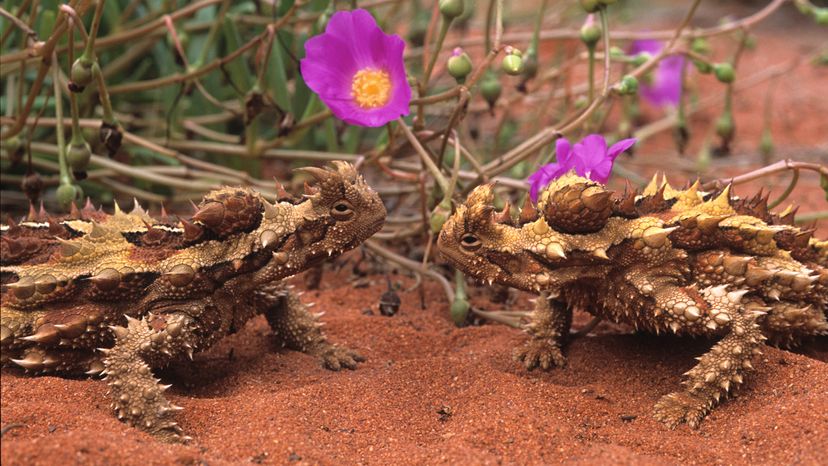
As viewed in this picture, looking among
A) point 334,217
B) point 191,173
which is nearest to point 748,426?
point 334,217

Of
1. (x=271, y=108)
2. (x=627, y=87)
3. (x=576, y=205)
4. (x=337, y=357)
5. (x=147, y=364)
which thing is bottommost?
(x=337, y=357)

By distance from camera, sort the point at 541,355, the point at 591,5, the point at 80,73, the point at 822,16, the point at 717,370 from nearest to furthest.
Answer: the point at 717,370
the point at 80,73
the point at 541,355
the point at 591,5
the point at 822,16

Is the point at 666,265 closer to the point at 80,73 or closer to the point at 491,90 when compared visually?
the point at 491,90

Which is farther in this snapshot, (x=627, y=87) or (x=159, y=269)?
(x=627, y=87)

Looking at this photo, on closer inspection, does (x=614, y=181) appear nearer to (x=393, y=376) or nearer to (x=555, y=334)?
(x=555, y=334)

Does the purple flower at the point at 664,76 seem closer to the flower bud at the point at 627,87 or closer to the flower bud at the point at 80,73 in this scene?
the flower bud at the point at 627,87

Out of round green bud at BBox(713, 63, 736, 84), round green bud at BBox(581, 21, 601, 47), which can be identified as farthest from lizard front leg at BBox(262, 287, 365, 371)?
round green bud at BBox(713, 63, 736, 84)

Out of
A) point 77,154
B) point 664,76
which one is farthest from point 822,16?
point 77,154
